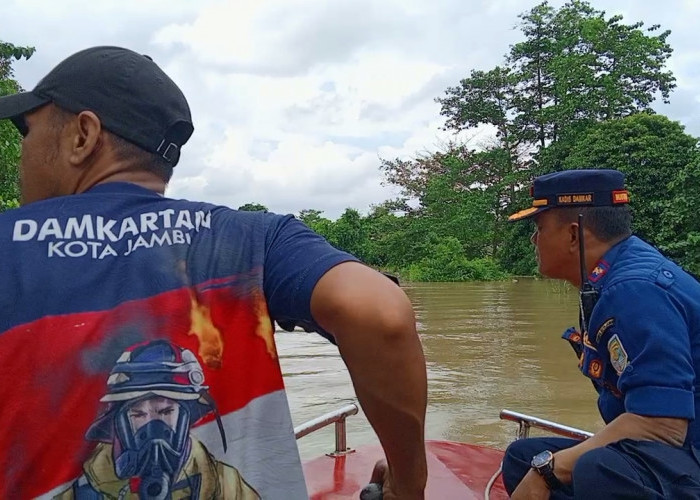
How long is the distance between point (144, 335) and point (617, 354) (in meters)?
1.22

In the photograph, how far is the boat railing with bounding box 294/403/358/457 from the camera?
2.28m

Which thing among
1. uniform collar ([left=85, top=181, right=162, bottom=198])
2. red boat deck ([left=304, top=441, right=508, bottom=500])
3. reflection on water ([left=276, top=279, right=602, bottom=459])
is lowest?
reflection on water ([left=276, top=279, right=602, bottom=459])

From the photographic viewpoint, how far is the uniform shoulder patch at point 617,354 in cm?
164

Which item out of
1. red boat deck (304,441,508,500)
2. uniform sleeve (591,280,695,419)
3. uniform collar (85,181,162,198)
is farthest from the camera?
red boat deck (304,441,508,500)

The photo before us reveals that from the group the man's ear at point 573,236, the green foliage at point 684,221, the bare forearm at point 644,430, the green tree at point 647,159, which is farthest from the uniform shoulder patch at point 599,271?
the green tree at point 647,159

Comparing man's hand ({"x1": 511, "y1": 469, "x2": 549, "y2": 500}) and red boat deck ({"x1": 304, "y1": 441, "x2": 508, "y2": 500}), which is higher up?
man's hand ({"x1": 511, "y1": 469, "x2": 549, "y2": 500})

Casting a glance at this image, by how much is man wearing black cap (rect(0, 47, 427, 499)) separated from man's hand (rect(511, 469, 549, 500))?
93 cm

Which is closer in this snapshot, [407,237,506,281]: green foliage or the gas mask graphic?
the gas mask graphic

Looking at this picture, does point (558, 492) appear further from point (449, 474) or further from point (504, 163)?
point (504, 163)

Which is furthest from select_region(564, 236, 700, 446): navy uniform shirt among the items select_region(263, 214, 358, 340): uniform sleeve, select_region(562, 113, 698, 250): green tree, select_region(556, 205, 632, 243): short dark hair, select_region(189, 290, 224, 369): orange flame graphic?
select_region(562, 113, 698, 250): green tree

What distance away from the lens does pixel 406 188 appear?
2641cm

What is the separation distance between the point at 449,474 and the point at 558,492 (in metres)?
0.93

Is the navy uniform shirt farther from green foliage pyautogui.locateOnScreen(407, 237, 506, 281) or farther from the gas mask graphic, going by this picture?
green foliage pyautogui.locateOnScreen(407, 237, 506, 281)

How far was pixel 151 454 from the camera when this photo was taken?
0.80m
